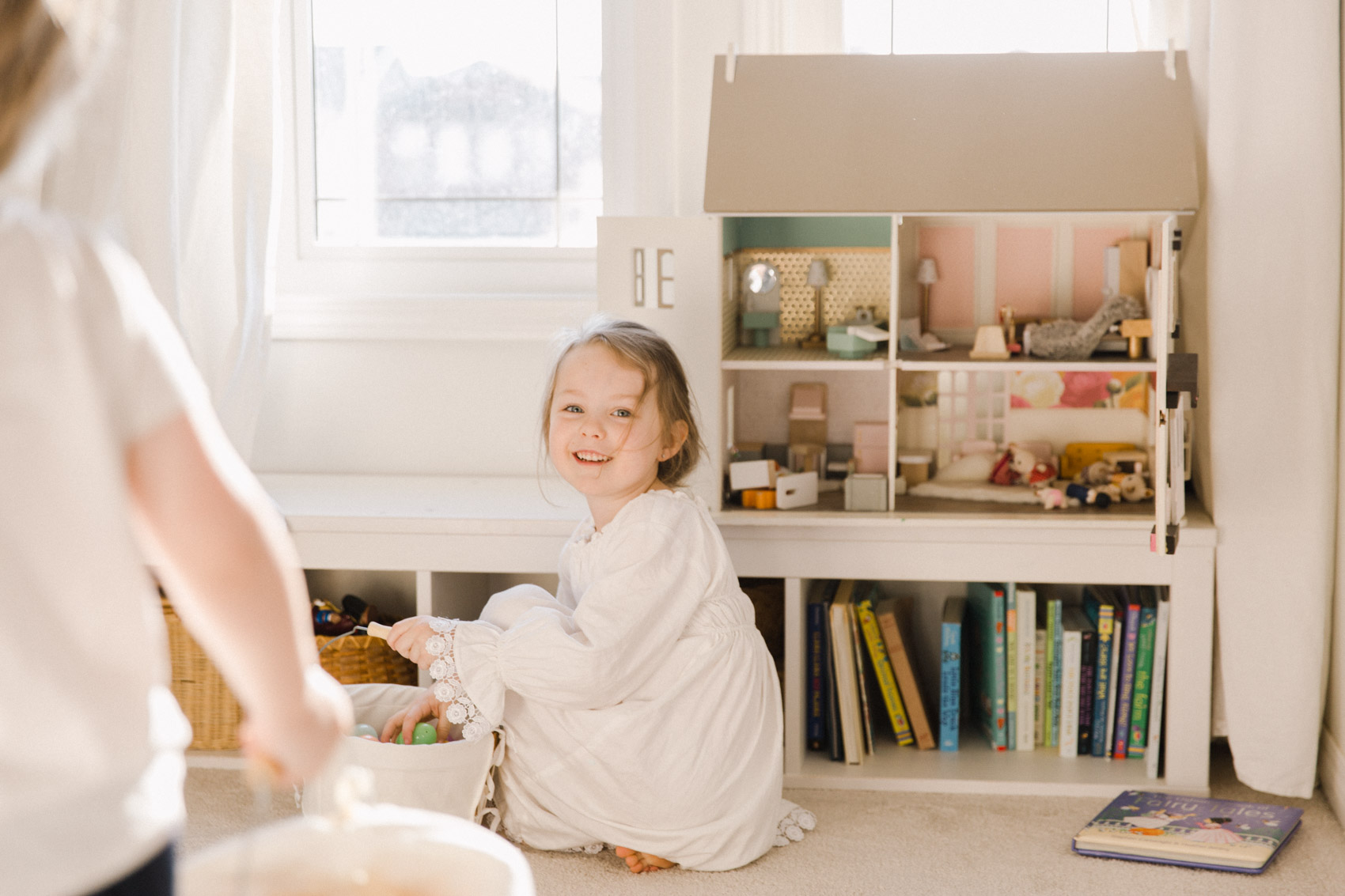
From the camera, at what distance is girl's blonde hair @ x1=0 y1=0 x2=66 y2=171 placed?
690mm

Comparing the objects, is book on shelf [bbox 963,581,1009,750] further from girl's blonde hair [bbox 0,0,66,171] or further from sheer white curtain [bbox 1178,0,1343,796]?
girl's blonde hair [bbox 0,0,66,171]

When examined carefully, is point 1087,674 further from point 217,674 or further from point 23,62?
point 23,62

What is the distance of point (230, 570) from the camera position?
727 mm

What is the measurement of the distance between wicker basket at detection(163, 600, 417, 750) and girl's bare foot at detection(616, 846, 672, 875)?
62cm

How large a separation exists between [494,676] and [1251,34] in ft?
4.82

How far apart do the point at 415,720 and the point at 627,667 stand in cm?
33

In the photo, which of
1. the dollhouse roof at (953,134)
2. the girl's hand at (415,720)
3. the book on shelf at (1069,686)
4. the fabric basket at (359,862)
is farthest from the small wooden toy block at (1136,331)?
the fabric basket at (359,862)

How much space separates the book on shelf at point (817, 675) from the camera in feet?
7.36

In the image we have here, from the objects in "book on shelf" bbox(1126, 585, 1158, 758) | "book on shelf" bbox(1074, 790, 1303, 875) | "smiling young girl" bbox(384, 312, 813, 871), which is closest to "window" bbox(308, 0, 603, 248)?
"smiling young girl" bbox(384, 312, 813, 871)

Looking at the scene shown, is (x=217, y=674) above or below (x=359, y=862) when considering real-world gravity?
below

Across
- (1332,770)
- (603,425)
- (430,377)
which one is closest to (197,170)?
(430,377)

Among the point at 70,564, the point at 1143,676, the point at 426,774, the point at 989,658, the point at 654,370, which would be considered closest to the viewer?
the point at 70,564

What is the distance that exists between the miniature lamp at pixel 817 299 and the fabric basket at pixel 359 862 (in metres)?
1.65

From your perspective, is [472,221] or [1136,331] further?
[472,221]
